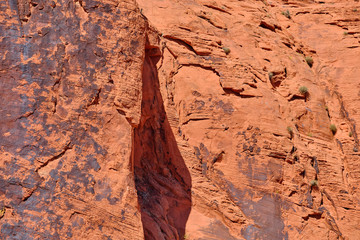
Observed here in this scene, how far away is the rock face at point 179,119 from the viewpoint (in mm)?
A: 6984

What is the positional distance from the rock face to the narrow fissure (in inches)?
1.4

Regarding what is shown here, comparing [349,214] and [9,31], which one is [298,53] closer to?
[349,214]

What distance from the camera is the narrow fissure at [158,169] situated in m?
9.35

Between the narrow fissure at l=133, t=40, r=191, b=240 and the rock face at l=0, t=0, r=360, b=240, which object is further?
the narrow fissure at l=133, t=40, r=191, b=240

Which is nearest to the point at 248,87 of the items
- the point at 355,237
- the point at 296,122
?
the point at 296,122

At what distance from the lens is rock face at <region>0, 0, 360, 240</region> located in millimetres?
6984

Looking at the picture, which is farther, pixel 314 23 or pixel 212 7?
pixel 314 23

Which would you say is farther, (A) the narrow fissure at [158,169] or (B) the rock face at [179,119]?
(A) the narrow fissure at [158,169]

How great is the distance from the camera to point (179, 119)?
11.5 m

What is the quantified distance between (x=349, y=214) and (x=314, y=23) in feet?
26.8

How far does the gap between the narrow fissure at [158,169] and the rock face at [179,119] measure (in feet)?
0.11

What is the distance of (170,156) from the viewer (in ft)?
35.2

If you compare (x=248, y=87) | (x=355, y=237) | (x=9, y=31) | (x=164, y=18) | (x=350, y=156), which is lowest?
(x=355, y=237)

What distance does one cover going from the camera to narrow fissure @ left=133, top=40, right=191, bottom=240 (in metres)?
9.35
